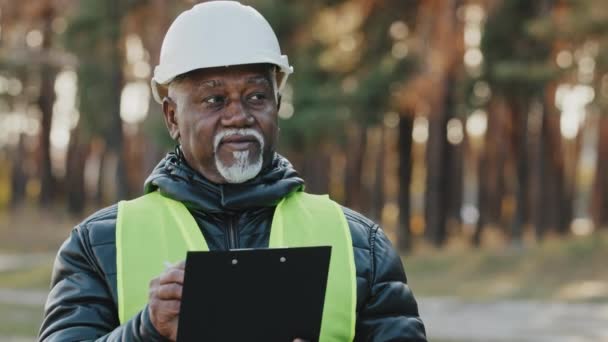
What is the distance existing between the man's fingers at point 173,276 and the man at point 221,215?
0.38 m

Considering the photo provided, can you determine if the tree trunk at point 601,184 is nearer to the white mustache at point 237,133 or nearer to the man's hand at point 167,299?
the white mustache at point 237,133

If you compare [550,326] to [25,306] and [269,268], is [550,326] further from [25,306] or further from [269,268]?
[269,268]

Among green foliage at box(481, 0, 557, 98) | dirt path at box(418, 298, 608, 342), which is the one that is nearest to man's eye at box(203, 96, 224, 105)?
dirt path at box(418, 298, 608, 342)

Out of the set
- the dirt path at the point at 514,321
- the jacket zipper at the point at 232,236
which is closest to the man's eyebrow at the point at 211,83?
the jacket zipper at the point at 232,236

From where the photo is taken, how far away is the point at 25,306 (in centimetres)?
2192

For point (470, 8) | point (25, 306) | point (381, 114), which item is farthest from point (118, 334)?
point (470, 8)

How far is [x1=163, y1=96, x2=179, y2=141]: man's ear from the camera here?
153 inches

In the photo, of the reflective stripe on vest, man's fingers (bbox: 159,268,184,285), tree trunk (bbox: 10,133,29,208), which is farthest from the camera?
tree trunk (bbox: 10,133,29,208)

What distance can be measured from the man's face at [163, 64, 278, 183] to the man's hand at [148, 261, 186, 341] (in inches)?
20.9

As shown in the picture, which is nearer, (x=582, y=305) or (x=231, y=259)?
(x=231, y=259)

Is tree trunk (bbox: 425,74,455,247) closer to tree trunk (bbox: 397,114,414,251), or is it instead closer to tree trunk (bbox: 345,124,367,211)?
tree trunk (bbox: 397,114,414,251)

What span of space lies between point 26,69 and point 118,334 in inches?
1699

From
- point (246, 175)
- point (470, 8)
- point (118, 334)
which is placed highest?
point (470, 8)

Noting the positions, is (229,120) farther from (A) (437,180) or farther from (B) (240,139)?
(A) (437,180)
